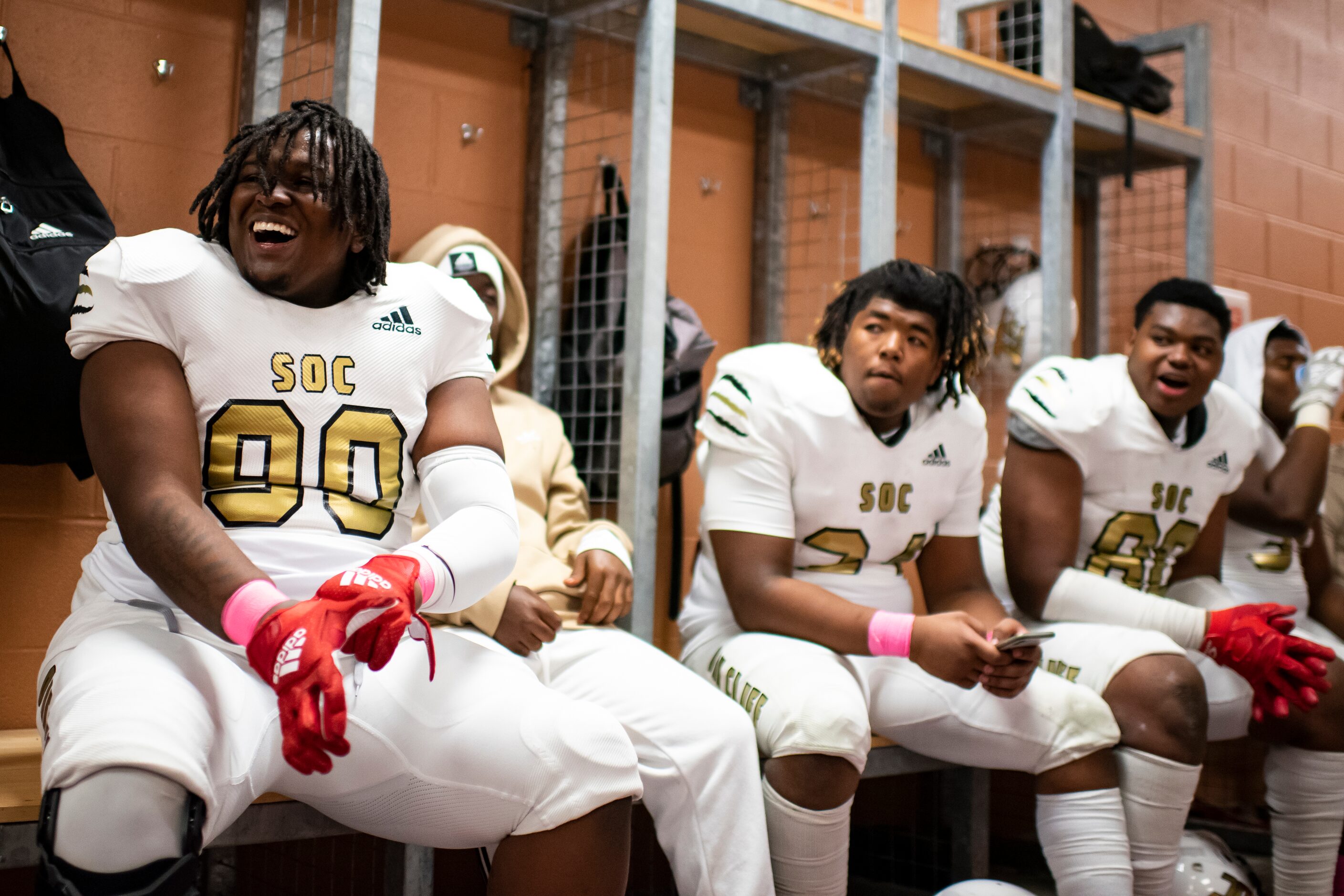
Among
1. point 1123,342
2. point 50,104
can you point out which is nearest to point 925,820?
point 1123,342

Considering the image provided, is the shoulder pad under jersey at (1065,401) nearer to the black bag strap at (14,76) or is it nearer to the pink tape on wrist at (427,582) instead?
the pink tape on wrist at (427,582)

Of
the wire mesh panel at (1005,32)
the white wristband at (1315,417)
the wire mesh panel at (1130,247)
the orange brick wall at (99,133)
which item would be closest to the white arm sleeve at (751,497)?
the orange brick wall at (99,133)

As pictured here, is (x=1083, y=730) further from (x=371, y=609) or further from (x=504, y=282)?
(x=504, y=282)

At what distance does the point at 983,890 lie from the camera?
5.93 feet

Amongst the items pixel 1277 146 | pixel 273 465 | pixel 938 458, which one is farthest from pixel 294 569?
pixel 1277 146

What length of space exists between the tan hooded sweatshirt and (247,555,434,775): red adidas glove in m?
0.63

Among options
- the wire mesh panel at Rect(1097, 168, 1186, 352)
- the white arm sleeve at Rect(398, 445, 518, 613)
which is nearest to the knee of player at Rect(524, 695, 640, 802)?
the white arm sleeve at Rect(398, 445, 518, 613)

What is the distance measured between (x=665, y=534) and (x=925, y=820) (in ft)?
3.46

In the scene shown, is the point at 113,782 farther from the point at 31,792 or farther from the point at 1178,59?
the point at 1178,59

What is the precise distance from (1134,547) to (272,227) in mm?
1836

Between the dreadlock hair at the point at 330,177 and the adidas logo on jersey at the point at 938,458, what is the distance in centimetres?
106

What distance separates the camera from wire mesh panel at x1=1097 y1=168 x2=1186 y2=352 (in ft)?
12.4

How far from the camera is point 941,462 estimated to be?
2.19m

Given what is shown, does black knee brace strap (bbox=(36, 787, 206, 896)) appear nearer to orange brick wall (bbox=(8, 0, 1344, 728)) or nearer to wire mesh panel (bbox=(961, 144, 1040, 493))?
orange brick wall (bbox=(8, 0, 1344, 728))
